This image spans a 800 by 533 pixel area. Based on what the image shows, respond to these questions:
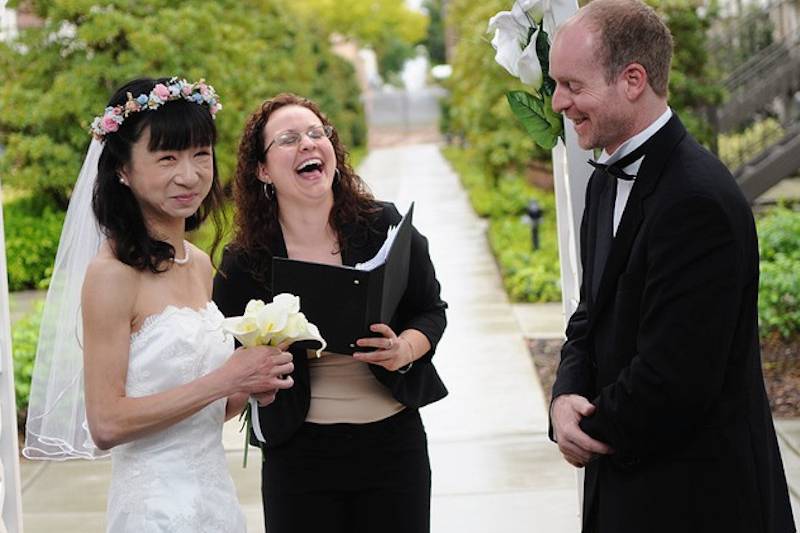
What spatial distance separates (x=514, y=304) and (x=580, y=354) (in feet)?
30.2

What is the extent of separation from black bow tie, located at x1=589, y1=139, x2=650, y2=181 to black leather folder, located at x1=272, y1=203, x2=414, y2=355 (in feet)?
2.15

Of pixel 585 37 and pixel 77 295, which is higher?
pixel 585 37

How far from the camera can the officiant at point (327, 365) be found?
3.65 metres

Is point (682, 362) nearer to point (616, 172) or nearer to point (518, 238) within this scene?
point (616, 172)

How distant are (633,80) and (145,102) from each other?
4.07ft

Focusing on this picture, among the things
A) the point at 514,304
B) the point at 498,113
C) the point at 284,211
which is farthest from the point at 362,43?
the point at 284,211

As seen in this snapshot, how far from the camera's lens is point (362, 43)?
60.4 m

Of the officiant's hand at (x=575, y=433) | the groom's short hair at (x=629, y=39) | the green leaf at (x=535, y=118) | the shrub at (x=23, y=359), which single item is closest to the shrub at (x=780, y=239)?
the shrub at (x=23, y=359)

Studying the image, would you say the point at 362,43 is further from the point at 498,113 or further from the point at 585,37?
the point at 585,37

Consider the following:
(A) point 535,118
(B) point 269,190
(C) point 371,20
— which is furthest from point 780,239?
(C) point 371,20

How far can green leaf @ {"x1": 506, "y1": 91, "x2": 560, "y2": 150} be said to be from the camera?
4.13 metres

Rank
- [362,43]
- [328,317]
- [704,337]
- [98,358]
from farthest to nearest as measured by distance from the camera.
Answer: [362,43] < [328,317] < [98,358] < [704,337]

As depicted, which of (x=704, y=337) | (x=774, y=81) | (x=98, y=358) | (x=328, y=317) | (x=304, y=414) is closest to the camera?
(x=704, y=337)

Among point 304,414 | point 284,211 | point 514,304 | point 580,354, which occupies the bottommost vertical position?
point 514,304
